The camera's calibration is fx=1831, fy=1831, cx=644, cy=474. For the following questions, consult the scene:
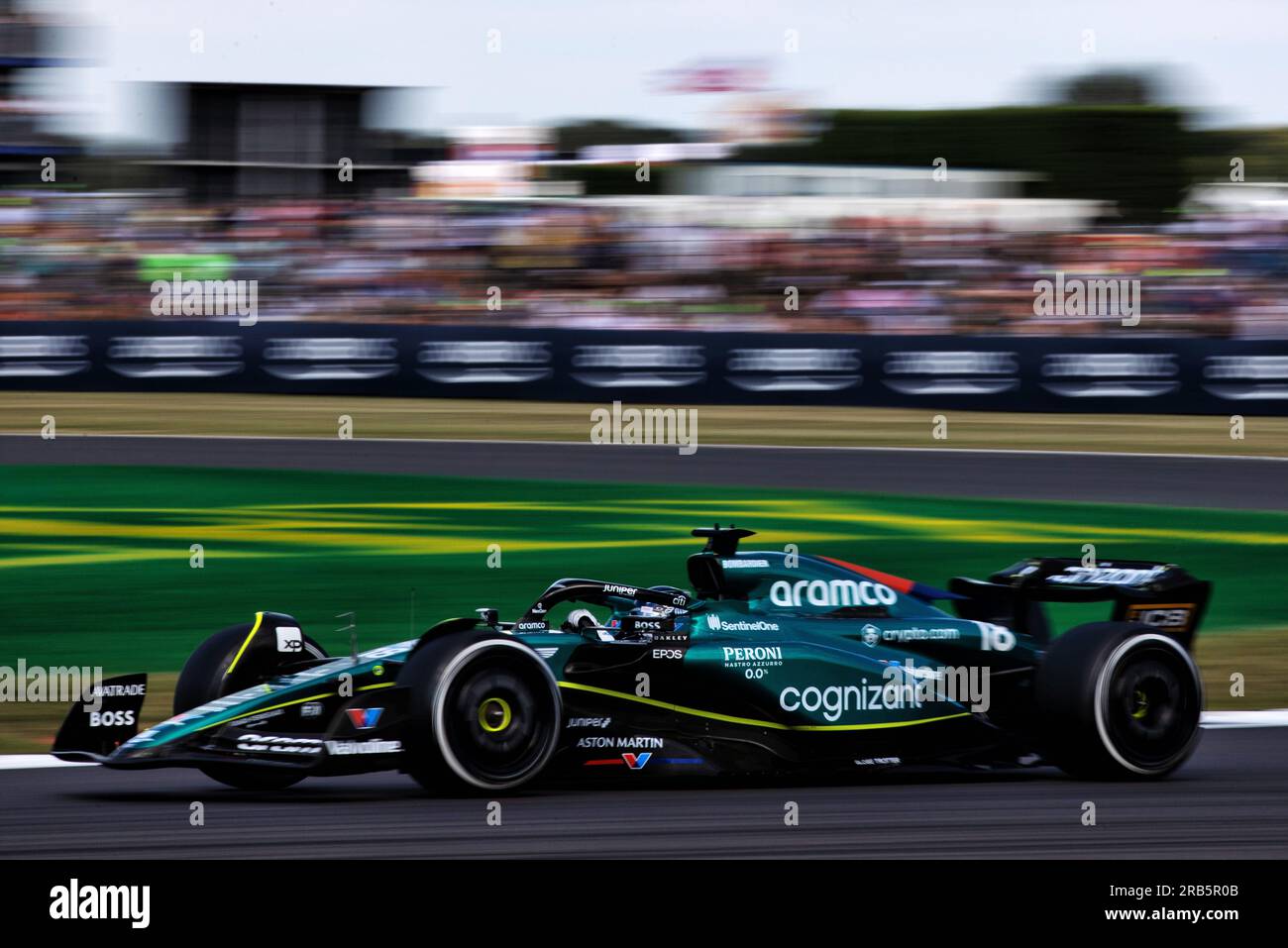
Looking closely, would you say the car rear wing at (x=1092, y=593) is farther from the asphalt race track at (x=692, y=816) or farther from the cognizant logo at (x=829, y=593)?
the asphalt race track at (x=692, y=816)

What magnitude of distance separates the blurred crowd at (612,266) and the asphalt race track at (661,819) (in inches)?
495

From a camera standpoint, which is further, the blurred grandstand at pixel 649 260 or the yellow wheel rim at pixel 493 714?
the blurred grandstand at pixel 649 260

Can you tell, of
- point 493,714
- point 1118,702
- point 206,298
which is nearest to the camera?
point 493,714

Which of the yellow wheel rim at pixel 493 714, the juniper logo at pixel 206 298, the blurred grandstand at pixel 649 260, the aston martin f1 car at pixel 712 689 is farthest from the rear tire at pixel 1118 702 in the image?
the juniper logo at pixel 206 298

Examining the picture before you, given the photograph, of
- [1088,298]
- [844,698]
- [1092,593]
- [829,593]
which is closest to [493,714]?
[844,698]

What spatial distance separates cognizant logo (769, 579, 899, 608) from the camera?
263 inches

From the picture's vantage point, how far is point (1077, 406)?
1789 cm

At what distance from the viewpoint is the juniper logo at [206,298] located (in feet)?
63.0

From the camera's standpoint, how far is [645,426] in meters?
17.6

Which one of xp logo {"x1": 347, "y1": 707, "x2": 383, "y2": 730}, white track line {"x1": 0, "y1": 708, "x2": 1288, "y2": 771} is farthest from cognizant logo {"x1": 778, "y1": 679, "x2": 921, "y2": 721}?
white track line {"x1": 0, "y1": 708, "x2": 1288, "y2": 771}

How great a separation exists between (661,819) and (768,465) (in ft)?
34.0

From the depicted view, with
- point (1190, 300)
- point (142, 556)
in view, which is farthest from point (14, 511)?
point (1190, 300)

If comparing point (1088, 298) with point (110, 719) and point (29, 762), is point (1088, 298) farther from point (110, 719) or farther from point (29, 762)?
point (110, 719)

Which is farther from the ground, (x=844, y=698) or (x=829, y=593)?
(x=829, y=593)
